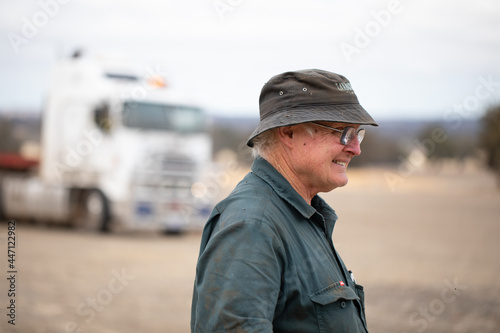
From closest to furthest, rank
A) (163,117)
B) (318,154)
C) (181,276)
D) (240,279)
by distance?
1. (240,279)
2. (318,154)
3. (181,276)
4. (163,117)

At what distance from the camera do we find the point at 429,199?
1097 inches

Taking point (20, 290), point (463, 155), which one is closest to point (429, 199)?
point (20, 290)

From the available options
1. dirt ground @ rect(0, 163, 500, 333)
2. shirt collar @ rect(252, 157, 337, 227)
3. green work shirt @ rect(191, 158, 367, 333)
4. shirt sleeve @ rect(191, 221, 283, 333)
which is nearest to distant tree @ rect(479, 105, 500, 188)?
dirt ground @ rect(0, 163, 500, 333)

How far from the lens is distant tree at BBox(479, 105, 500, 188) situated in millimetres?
32656

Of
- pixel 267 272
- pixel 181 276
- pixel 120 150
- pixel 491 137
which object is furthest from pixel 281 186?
pixel 491 137

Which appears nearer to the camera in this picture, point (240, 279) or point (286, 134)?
point (240, 279)

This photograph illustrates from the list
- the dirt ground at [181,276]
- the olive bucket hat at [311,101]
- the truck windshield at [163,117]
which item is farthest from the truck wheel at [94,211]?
the olive bucket hat at [311,101]

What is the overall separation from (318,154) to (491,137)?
108 feet

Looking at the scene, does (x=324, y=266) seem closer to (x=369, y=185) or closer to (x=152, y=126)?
(x=152, y=126)

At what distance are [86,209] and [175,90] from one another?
362cm

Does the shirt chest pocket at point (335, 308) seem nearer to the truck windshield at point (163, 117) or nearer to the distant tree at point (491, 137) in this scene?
the truck windshield at point (163, 117)

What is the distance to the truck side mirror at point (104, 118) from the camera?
14.3 m

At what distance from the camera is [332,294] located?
6.86 ft

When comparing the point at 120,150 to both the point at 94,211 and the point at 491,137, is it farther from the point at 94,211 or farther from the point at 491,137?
the point at 491,137
